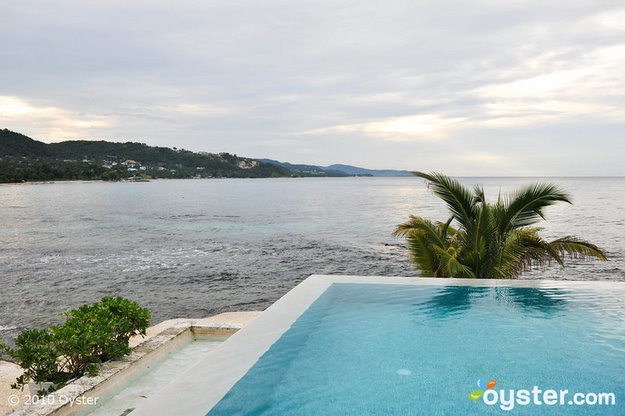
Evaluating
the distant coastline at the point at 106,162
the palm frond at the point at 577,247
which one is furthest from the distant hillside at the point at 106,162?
the palm frond at the point at 577,247

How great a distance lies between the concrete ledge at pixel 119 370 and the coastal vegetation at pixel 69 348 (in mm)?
152

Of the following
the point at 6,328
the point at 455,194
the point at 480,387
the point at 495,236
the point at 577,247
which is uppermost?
the point at 455,194

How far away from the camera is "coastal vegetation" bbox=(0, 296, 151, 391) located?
4.11 meters

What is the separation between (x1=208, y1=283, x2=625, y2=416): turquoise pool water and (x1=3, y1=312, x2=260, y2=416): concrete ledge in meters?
1.59

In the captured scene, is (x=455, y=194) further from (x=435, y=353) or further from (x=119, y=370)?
(x=119, y=370)

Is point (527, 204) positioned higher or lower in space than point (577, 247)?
higher

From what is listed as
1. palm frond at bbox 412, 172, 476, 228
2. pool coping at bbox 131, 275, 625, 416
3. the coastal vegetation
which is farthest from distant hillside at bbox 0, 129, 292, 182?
pool coping at bbox 131, 275, 625, 416

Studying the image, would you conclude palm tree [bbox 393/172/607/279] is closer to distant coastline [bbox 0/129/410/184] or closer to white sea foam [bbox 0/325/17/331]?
white sea foam [bbox 0/325/17/331]

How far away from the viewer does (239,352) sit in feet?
12.9

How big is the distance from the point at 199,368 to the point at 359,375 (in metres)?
1.42

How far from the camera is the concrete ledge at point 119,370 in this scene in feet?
11.7

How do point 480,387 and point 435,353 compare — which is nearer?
point 480,387

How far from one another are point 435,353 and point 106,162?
138807 mm

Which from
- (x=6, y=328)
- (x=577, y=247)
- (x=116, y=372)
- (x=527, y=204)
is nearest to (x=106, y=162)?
(x=6, y=328)
